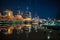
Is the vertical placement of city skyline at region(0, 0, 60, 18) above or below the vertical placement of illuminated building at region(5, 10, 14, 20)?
above

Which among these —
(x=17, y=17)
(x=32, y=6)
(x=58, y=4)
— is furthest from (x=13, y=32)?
(x=58, y=4)

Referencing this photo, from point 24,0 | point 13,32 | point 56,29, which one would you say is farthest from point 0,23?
point 56,29

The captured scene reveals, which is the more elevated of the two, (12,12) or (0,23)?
(12,12)

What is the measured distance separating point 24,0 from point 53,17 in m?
0.49

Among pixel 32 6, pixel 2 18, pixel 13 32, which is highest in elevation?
pixel 32 6

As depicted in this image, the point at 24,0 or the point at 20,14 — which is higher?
the point at 24,0

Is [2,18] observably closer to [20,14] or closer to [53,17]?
[20,14]

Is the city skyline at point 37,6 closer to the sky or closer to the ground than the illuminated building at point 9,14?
closer to the sky

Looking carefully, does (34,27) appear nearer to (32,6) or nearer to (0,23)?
(32,6)

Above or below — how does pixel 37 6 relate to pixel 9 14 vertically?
above

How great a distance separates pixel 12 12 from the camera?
2.29 metres

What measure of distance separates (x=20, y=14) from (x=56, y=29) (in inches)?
22.0

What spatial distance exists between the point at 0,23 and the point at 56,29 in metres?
0.81

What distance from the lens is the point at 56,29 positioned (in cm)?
225
